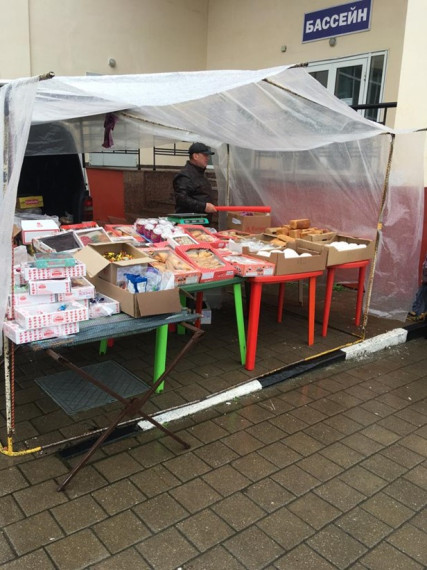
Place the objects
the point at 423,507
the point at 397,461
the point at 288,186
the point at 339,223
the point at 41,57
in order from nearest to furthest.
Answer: the point at 423,507 < the point at 397,461 < the point at 339,223 < the point at 288,186 < the point at 41,57

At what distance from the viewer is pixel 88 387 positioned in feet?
12.7

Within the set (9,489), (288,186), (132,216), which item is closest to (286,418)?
(9,489)

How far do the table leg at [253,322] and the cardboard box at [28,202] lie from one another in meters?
3.24

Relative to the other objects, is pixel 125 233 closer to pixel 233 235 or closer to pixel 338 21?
pixel 233 235

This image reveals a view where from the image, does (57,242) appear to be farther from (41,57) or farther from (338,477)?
(41,57)

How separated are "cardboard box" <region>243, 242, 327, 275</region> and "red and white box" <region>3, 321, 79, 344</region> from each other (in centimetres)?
206

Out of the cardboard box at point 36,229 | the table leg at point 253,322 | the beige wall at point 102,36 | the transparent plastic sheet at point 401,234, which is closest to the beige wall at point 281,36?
the beige wall at point 102,36

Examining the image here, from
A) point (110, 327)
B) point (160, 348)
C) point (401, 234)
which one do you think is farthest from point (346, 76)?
point (110, 327)

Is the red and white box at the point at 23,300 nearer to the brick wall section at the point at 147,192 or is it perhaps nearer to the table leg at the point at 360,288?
the table leg at the point at 360,288

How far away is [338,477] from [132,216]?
7.27 m

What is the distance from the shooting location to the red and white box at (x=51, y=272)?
9.23ft

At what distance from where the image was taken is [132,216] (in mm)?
9438

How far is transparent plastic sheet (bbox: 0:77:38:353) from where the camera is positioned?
8.58 feet

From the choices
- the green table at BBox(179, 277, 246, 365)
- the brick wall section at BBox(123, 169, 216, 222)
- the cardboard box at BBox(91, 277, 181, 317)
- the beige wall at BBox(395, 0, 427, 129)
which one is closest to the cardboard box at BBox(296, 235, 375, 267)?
the green table at BBox(179, 277, 246, 365)
